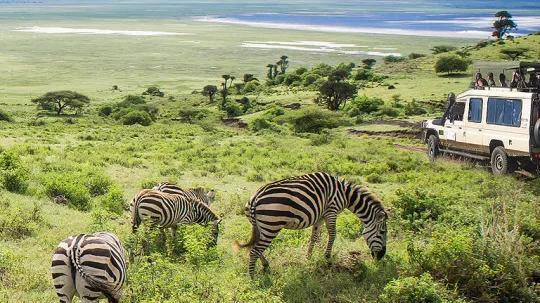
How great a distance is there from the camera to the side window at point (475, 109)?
58.9ft

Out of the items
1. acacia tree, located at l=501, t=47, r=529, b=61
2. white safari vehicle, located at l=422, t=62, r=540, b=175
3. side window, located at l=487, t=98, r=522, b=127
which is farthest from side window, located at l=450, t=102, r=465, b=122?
acacia tree, located at l=501, t=47, r=529, b=61

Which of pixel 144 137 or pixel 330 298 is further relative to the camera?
pixel 144 137

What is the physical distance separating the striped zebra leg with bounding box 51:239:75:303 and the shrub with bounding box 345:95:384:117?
4177 cm

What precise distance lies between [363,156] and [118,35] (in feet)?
555

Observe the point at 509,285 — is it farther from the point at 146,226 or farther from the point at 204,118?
the point at 204,118

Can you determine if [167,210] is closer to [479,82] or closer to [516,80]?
[516,80]

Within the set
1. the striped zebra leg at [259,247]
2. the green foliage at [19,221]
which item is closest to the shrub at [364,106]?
the green foliage at [19,221]

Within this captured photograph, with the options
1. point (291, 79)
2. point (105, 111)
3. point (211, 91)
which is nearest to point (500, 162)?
point (105, 111)

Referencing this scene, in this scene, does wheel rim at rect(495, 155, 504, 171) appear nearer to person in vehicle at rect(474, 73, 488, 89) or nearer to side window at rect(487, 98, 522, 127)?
side window at rect(487, 98, 522, 127)

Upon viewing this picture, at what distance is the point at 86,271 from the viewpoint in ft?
21.1

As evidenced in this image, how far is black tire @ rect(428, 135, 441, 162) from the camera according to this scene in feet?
69.9

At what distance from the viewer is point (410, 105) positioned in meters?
45.6

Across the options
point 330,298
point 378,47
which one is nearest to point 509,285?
point 330,298

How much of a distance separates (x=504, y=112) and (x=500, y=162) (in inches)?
60.7
